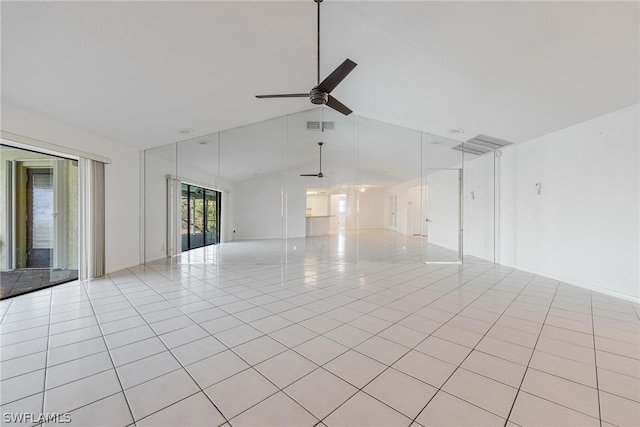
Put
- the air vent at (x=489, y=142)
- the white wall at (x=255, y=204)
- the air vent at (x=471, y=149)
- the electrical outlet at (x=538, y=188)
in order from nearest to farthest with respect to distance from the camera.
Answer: the electrical outlet at (x=538, y=188), the air vent at (x=489, y=142), the air vent at (x=471, y=149), the white wall at (x=255, y=204)

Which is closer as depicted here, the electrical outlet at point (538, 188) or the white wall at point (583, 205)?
the white wall at point (583, 205)

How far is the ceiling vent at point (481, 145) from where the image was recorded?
5.39 m

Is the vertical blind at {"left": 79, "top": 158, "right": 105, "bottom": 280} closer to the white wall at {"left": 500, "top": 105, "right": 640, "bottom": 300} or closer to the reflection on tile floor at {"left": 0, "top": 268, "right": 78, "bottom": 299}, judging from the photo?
the reflection on tile floor at {"left": 0, "top": 268, "right": 78, "bottom": 299}

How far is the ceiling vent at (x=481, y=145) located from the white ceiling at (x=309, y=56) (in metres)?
0.73

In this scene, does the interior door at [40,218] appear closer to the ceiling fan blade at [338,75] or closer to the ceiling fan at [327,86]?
the ceiling fan at [327,86]

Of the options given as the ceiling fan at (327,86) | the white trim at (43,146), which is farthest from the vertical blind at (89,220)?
the ceiling fan at (327,86)

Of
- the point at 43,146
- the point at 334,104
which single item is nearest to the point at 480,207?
the point at 334,104

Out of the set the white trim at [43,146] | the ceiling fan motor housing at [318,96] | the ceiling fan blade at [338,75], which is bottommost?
the white trim at [43,146]

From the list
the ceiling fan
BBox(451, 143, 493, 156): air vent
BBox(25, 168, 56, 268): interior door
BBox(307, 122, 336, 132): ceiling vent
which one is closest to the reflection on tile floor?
BBox(25, 168, 56, 268): interior door

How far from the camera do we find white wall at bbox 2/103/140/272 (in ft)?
12.8

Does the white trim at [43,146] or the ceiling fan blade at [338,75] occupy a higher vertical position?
the ceiling fan blade at [338,75]

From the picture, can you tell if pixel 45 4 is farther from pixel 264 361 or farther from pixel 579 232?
pixel 579 232

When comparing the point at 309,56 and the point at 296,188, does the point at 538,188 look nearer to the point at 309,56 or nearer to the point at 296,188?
the point at 309,56

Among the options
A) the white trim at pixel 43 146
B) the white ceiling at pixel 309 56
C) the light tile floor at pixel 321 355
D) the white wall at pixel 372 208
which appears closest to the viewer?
the light tile floor at pixel 321 355
